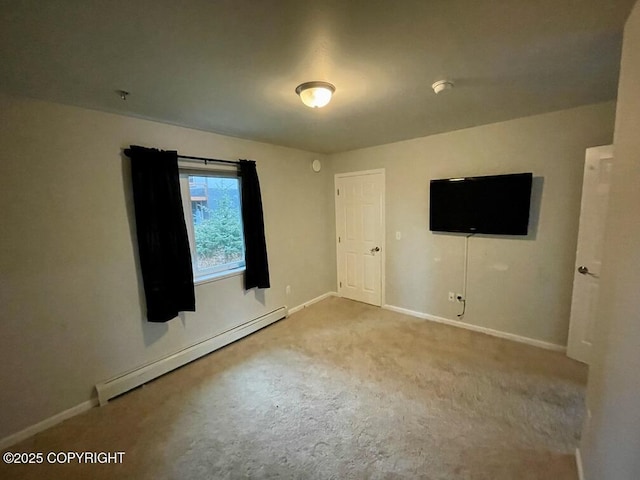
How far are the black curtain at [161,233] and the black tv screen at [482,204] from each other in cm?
287

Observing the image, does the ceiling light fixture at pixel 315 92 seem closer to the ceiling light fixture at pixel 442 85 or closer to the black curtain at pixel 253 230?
the ceiling light fixture at pixel 442 85

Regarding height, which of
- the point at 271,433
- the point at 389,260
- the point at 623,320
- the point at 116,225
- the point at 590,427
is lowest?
the point at 271,433

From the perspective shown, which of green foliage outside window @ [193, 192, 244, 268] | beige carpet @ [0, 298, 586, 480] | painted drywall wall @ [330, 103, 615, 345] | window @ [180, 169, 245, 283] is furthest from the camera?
green foliage outside window @ [193, 192, 244, 268]

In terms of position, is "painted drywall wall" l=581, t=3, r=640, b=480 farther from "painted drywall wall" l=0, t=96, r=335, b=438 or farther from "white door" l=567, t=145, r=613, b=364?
"painted drywall wall" l=0, t=96, r=335, b=438

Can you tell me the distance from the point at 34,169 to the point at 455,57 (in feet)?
9.52

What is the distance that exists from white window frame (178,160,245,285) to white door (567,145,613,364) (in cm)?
346

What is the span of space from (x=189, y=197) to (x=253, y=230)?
2.62 ft

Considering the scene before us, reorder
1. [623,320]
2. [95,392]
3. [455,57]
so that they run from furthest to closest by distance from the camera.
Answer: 1. [95,392]
2. [455,57]
3. [623,320]

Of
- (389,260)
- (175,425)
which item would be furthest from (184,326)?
(389,260)

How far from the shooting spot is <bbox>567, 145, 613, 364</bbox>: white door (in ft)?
7.40

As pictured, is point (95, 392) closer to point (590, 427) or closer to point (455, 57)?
point (590, 427)

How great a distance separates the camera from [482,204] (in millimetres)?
2928

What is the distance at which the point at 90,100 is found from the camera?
197cm

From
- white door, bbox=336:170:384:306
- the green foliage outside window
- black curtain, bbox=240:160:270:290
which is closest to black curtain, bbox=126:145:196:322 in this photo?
the green foliage outside window
